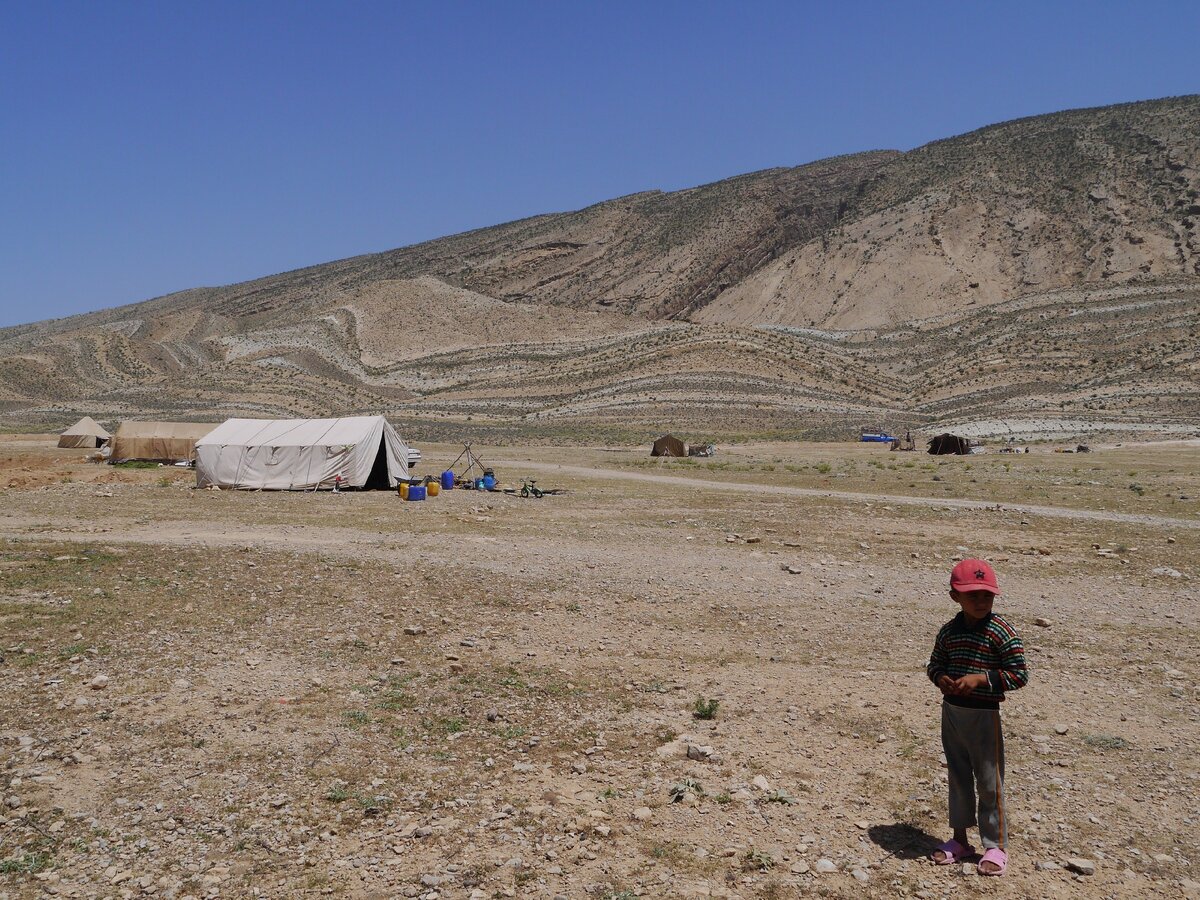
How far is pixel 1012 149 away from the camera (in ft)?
424

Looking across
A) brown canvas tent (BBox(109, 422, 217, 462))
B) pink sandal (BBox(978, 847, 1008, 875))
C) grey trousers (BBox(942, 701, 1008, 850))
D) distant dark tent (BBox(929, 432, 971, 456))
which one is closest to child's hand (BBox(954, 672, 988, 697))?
grey trousers (BBox(942, 701, 1008, 850))

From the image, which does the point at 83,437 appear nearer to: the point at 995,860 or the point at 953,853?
the point at 953,853

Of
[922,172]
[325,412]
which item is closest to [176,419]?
[325,412]

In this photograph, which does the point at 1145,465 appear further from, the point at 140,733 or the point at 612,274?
the point at 612,274

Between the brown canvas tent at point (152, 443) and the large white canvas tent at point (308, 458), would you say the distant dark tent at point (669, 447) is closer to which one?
the large white canvas tent at point (308, 458)

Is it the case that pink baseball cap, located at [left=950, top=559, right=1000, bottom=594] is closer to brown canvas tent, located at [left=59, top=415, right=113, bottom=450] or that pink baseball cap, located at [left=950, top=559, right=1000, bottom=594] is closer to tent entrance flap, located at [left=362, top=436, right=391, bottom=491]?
tent entrance flap, located at [left=362, top=436, right=391, bottom=491]

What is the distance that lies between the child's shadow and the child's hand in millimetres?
1164

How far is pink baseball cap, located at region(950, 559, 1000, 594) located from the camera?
18.9 ft

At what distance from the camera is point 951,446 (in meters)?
47.1

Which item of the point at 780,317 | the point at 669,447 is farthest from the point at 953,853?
the point at 780,317

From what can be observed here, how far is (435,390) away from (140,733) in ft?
293

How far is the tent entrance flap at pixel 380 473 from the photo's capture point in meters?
30.8

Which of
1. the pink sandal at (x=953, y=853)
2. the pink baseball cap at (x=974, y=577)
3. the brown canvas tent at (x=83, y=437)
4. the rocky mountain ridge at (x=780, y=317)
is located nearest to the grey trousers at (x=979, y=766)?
the pink sandal at (x=953, y=853)

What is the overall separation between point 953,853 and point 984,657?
4.22ft
